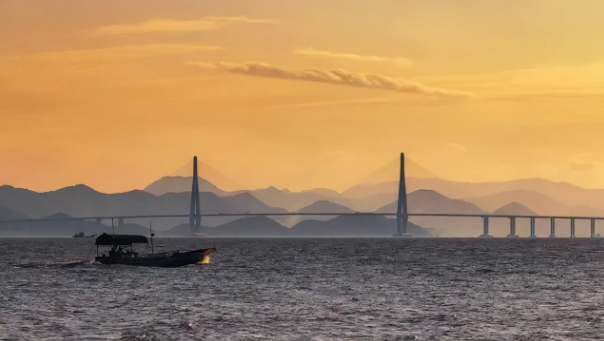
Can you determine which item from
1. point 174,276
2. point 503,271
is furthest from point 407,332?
point 503,271

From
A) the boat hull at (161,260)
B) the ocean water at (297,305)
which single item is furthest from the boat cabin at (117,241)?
the ocean water at (297,305)

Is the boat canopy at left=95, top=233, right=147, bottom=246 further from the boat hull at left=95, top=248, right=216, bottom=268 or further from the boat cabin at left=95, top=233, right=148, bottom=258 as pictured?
the boat hull at left=95, top=248, right=216, bottom=268

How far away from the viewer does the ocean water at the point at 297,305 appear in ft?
200

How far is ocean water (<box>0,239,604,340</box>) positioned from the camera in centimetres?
6106

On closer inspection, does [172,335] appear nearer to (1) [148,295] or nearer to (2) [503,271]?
(1) [148,295]

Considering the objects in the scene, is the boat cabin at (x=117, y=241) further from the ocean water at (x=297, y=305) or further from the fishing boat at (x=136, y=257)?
the ocean water at (x=297, y=305)

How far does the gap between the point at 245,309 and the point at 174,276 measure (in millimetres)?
37600

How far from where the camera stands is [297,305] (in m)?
77.2

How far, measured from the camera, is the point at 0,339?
5762cm

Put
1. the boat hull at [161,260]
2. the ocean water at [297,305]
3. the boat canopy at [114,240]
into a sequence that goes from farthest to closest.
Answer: the boat canopy at [114,240], the boat hull at [161,260], the ocean water at [297,305]

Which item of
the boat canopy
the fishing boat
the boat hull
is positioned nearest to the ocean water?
the boat hull

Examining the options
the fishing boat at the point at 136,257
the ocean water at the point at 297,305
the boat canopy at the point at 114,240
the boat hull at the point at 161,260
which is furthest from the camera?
the boat canopy at the point at 114,240

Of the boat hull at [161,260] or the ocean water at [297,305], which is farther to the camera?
the boat hull at [161,260]

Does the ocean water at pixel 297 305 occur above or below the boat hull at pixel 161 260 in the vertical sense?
below
